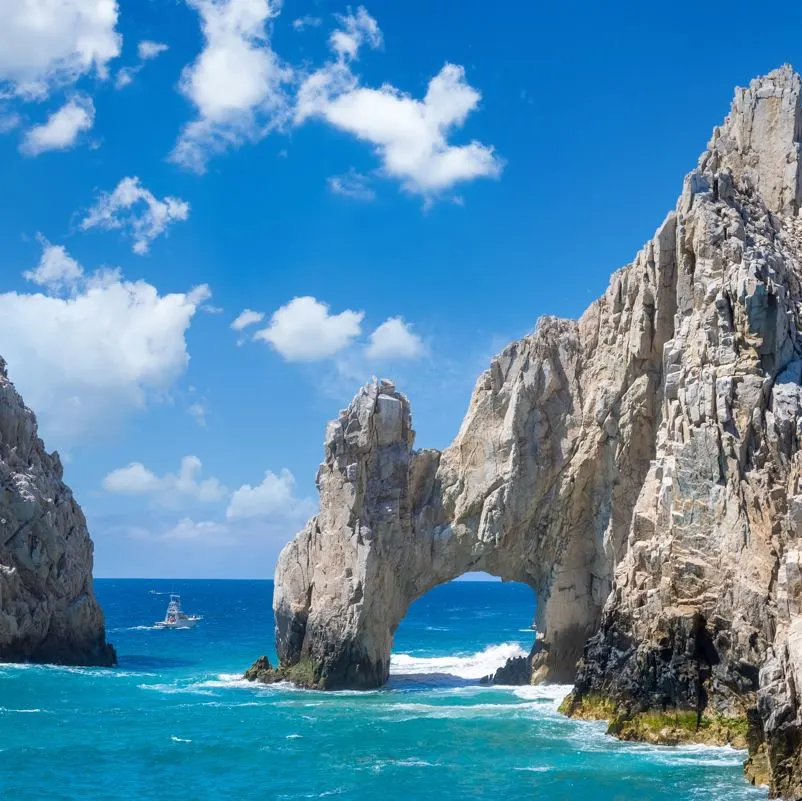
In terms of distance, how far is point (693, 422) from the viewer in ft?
127

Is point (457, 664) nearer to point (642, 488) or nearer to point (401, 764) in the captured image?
point (642, 488)

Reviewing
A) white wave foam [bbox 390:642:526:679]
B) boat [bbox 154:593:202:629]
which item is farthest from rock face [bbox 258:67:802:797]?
boat [bbox 154:593:202:629]

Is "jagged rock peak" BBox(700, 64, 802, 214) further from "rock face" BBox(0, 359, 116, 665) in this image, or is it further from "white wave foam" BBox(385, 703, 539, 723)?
"rock face" BBox(0, 359, 116, 665)

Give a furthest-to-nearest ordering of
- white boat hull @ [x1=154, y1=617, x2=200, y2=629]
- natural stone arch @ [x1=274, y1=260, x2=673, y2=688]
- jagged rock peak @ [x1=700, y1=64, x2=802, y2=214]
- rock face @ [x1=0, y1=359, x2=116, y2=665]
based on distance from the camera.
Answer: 1. white boat hull @ [x1=154, y1=617, x2=200, y2=629]
2. rock face @ [x1=0, y1=359, x2=116, y2=665]
3. natural stone arch @ [x1=274, y1=260, x2=673, y2=688]
4. jagged rock peak @ [x1=700, y1=64, x2=802, y2=214]

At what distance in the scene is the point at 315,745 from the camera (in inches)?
1491

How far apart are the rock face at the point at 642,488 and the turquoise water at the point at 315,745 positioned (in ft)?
8.80

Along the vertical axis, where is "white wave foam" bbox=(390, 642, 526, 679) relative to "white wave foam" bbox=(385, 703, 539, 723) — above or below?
above

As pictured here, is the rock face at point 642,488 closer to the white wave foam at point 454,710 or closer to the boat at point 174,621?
the white wave foam at point 454,710

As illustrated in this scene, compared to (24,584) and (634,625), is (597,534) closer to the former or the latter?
(634,625)

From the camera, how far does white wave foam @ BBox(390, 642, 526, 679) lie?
59344 millimetres

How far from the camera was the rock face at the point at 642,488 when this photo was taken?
35.4m

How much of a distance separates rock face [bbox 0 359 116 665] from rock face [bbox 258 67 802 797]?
1611 centimetres

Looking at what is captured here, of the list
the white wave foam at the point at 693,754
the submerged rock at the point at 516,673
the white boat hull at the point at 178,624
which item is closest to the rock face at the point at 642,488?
the white wave foam at the point at 693,754

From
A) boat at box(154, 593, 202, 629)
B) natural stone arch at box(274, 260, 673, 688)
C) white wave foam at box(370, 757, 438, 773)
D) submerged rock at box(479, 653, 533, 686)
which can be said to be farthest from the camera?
boat at box(154, 593, 202, 629)
